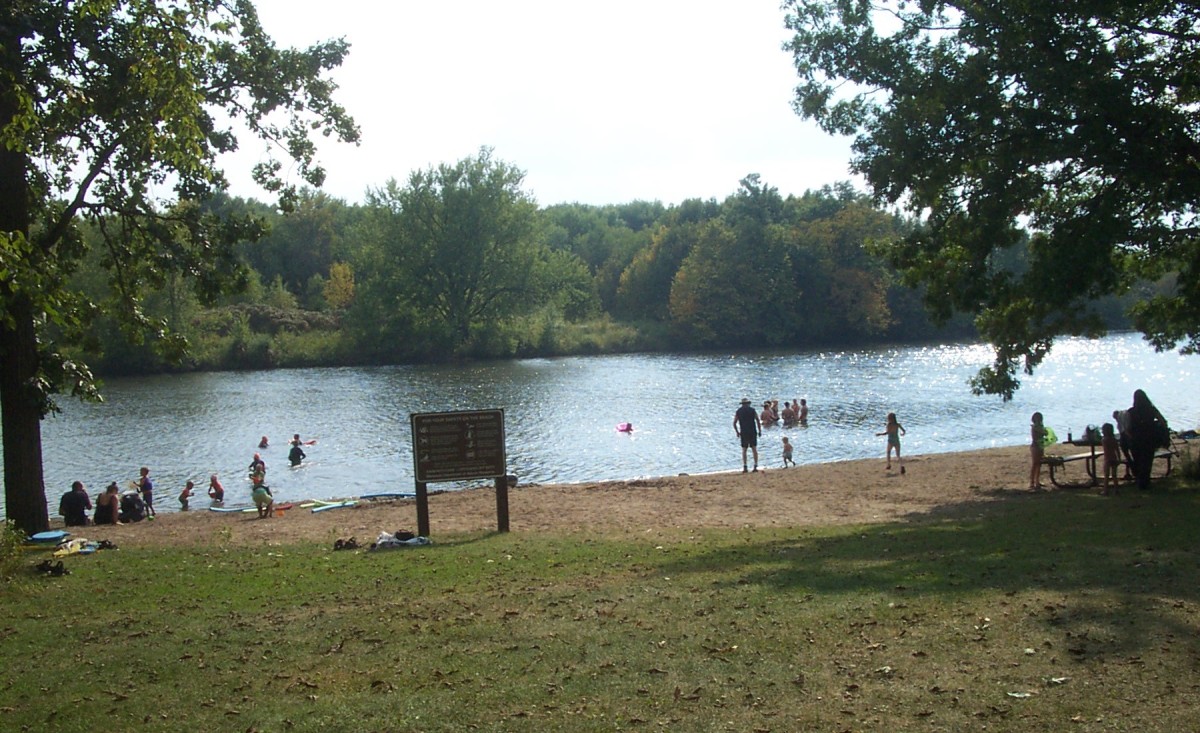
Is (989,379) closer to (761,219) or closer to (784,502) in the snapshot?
(784,502)

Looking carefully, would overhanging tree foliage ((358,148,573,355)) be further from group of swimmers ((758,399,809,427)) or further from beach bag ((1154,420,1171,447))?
beach bag ((1154,420,1171,447))

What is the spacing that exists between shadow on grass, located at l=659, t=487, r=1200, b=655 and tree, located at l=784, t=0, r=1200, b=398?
164 inches

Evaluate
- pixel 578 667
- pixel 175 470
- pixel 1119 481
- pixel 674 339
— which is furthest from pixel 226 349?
pixel 578 667

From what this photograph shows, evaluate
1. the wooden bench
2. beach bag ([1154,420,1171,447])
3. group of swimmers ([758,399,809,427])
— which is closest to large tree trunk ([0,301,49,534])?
beach bag ([1154,420,1171,447])

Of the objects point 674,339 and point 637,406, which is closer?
point 637,406

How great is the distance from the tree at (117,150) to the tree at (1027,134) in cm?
904

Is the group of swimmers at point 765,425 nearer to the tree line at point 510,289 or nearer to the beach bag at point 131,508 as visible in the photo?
the beach bag at point 131,508

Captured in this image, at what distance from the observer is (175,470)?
1320 inches

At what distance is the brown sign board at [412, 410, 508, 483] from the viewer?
623 inches

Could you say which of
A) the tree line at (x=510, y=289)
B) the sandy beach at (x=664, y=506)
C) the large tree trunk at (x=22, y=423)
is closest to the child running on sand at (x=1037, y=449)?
the sandy beach at (x=664, y=506)

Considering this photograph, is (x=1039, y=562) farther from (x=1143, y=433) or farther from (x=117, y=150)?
(x=117, y=150)

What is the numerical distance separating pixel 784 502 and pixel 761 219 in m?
76.8

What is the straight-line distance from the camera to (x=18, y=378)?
13.3m

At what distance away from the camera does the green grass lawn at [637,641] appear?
21.9 feet
